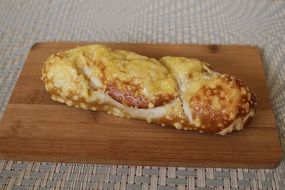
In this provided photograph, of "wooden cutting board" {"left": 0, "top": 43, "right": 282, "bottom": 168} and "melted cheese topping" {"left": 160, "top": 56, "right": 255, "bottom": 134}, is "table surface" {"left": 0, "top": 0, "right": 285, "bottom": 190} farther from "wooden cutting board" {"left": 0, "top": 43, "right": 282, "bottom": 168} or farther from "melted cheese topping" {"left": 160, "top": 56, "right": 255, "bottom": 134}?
"melted cheese topping" {"left": 160, "top": 56, "right": 255, "bottom": 134}

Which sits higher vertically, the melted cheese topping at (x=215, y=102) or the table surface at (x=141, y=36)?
the melted cheese topping at (x=215, y=102)

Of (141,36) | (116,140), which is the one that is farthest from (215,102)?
(141,36)

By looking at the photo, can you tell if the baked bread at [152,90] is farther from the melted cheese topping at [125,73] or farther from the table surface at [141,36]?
the table surface at [141,36]

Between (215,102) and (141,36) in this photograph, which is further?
(141,36)

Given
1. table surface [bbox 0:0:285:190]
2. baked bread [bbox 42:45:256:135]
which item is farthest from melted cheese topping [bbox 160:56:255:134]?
table surface [bbox 0:0:285:190]

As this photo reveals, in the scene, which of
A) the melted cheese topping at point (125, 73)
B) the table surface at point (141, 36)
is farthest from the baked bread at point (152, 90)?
the table surface at point (141, 36)

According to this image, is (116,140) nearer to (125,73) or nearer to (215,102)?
(125,73)
